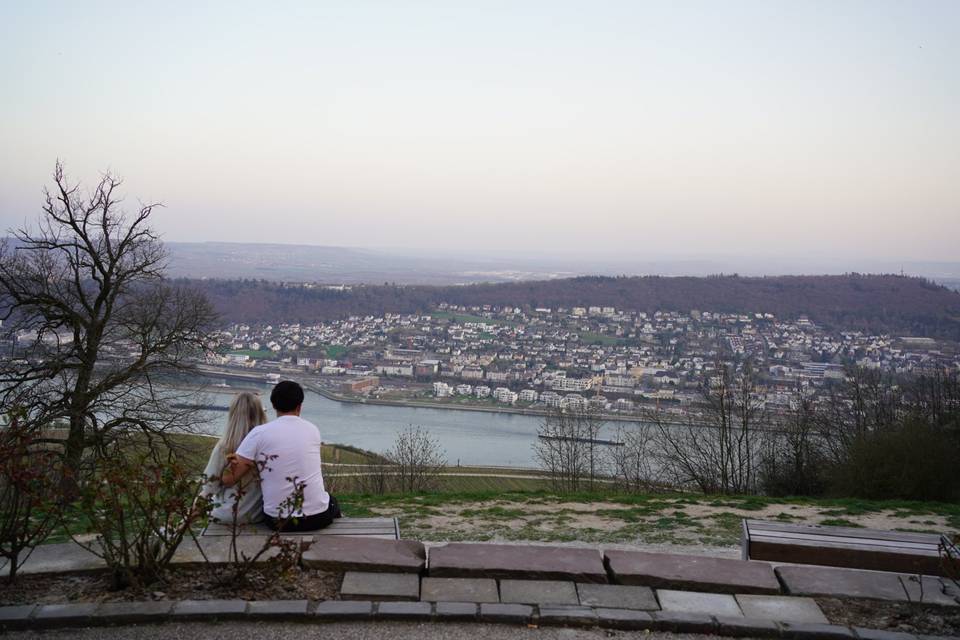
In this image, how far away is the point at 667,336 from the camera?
54.5m

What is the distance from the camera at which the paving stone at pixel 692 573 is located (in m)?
4.05

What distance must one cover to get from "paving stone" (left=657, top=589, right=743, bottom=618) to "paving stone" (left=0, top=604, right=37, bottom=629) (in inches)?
122

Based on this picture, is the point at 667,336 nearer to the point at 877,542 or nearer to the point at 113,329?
the point at 113,329

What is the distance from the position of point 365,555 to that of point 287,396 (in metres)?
1.22

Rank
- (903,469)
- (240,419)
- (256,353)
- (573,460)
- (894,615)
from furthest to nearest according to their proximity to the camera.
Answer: (256,353) → (573,460) → (903,469) → (240,419) → (894,615)

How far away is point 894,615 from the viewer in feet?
12.5

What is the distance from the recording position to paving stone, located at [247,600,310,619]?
362 centimetres

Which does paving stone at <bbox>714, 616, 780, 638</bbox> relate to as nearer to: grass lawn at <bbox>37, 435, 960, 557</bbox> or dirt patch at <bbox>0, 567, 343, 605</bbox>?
dirt patch at <bbox>0, 567, 343, 605</bbox>

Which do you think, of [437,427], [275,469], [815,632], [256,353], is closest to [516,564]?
[815,632]

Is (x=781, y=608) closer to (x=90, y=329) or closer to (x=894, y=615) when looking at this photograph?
(x=894, y=615)

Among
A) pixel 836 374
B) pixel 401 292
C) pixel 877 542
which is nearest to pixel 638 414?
pixel 836 374

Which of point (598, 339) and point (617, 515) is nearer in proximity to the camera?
point (617, 515)

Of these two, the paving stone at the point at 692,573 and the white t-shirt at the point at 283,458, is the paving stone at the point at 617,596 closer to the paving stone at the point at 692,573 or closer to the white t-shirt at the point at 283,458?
the paving stone at the point at 692,573

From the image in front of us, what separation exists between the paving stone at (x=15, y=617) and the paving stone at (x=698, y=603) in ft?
10.1
